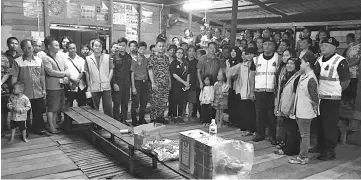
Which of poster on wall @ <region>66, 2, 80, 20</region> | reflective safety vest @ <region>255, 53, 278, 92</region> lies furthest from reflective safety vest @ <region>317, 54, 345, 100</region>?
poster on wall @ <region>66, 2, 80, 20</region>

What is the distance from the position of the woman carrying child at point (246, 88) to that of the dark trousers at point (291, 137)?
897 millimetres

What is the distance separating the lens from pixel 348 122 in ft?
16.3

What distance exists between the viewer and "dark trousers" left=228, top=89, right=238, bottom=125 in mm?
5729

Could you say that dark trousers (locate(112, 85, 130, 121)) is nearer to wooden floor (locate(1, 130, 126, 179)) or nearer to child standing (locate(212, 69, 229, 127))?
wooden floor (locate(1, 130, 126, 179))

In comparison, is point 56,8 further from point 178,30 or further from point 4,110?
point 178,30

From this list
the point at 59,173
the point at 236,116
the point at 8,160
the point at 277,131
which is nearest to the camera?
the point at 59,173

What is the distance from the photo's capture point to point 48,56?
4969 mm

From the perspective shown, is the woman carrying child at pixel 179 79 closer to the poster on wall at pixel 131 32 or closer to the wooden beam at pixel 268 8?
the wooden beam at pixel 268 8

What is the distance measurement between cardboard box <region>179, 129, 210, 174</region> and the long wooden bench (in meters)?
0.52

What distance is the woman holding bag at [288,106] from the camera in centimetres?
399

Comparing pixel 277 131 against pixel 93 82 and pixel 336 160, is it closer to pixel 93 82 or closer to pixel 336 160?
pixel 336 160

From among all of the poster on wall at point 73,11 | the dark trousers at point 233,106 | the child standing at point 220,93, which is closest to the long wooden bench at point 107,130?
the child standing at point 220,93

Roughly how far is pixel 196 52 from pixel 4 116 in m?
4.08

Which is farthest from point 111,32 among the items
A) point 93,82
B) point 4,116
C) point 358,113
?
point 358,113
